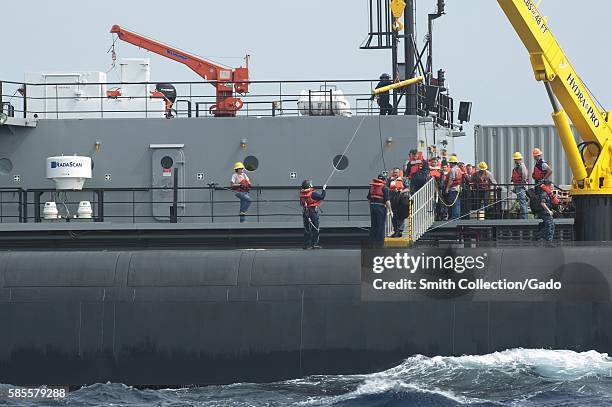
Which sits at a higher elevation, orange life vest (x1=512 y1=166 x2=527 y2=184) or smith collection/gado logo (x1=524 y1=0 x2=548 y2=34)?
smith collection/gado logo (x1=524 y1=0 x2=548 y2=34)

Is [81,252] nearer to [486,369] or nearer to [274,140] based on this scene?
[274,140]

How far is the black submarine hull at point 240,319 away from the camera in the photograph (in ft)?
70.3

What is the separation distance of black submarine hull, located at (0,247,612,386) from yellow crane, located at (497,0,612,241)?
146 cm

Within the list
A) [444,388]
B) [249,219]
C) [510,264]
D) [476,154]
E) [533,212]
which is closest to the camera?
[444,388]

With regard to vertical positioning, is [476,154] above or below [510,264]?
above

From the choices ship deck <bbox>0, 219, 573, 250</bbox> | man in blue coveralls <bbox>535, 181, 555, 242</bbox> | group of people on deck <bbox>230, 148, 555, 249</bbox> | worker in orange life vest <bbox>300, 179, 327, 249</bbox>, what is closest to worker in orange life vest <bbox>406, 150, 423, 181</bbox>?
group of people on deck <bbox>230, 148, 555, 249</bbox>

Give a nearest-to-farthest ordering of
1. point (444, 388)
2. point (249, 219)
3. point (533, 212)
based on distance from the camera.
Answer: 1. point (444, 388)
2. point (533, 212)
3. point (249, 219)

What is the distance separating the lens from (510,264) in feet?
71.3

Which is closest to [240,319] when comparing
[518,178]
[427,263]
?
[427,263]

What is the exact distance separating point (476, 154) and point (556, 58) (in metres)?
8.24

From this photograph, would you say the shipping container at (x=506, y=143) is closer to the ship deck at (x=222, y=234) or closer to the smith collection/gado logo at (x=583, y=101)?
→ the ship deck at (x=222, y=234)

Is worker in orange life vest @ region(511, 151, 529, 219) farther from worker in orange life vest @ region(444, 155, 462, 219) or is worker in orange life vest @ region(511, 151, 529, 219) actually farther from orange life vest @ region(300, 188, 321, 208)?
orange life vest @ region(300, 188, 321, 208)

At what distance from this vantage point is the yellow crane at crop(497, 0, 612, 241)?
23.2 m

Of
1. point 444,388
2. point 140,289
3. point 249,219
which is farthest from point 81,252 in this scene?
point 444,388
